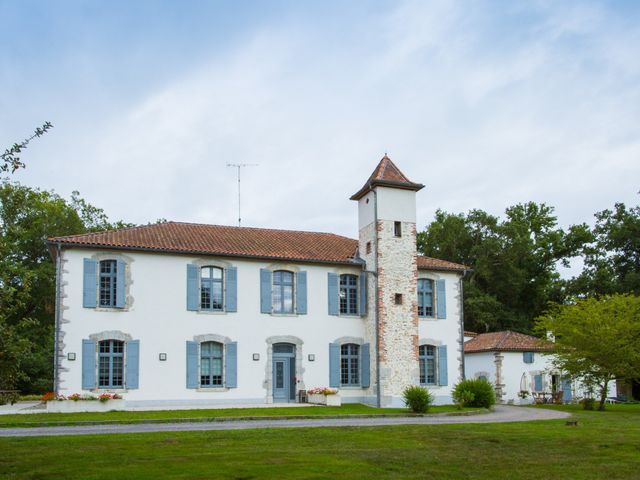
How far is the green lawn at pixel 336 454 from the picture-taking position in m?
10.2

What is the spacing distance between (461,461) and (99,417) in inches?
431

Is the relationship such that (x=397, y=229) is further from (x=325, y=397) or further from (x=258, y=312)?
(x=325, y=397)

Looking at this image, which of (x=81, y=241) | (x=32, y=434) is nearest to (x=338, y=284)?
(x=81, y=241)

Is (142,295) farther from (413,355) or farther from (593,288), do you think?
(593,288)

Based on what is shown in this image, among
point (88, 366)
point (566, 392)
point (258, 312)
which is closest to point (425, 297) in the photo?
point (258, 312)

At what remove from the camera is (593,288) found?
139 ft

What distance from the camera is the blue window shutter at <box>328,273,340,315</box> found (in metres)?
26.2

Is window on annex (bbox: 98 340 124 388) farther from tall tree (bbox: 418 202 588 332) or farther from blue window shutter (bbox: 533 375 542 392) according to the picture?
tall tree (bbox: 418 202 588 332)

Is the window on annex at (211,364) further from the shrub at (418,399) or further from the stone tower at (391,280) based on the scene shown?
the shrub at (418,399)

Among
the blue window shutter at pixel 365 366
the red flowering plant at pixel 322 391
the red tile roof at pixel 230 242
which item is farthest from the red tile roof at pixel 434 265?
the red flowering plant at pixel 322 391

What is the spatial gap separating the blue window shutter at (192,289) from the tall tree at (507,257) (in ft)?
73.2

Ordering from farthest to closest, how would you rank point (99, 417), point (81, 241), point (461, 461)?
point (81, 241), point (99, 417), point (461, 461)

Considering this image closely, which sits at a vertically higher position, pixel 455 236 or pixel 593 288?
pixel 455 236

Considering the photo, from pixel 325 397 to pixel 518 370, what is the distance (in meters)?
11.4
